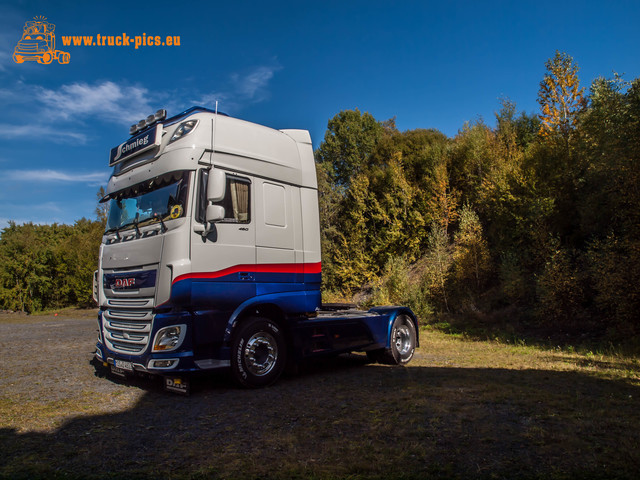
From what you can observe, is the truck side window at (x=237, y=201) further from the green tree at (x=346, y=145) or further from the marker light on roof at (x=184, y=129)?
the green tree at (x=346, y=145)

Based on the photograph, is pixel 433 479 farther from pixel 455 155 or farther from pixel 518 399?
pixel 455 155

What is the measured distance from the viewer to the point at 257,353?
6723mm

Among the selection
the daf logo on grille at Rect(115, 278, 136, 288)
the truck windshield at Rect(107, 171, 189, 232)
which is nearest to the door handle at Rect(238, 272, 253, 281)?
the truck windshield at Rect(107, 171, 189, 232)

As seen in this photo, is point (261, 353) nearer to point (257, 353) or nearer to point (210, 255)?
point (257, 353)

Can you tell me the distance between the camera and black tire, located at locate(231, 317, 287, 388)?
637 centimetres

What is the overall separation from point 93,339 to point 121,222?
7.54 meters

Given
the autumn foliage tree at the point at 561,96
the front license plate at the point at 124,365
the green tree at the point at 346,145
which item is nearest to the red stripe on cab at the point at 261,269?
the front license plate at the point at 124,365

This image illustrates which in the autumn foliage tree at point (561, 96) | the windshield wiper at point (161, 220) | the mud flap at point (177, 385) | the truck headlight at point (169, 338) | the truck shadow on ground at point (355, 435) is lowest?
the truck shadow on ground at point (355, 435)

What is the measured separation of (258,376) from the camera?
662 centimetres

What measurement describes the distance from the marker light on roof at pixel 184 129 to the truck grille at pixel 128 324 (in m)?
2.42

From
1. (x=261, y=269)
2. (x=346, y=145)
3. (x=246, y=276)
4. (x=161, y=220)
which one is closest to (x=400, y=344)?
(x=261, y=269)

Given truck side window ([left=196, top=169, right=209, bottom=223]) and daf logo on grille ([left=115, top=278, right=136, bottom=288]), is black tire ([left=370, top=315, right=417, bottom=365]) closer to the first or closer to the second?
truck side window ([left=196, top=169, right=209, bottom=223])

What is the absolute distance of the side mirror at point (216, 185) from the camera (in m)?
6.03

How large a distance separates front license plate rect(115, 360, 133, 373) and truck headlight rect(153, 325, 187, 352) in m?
0.73
